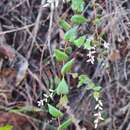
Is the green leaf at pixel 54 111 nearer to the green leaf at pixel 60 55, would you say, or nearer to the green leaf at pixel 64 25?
the green leaf at pixel 60 55

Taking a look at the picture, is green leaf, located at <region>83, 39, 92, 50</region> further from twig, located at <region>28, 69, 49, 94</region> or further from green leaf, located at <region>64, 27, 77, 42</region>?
twig, located at <region>28, 69, 49, 94</region>

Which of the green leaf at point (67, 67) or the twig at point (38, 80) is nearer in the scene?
the green leaf at point (67, 67)

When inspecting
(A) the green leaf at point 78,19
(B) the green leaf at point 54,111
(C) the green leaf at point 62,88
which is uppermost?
(A) the green leaf at point 78,19

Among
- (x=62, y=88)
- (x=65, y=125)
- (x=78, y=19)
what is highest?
(x=78, y=19)

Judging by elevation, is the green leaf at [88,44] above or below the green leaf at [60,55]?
above

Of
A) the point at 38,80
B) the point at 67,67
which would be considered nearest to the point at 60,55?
the point at 67,67

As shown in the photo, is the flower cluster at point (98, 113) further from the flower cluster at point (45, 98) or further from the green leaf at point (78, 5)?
the green leaf at point (78, 5)

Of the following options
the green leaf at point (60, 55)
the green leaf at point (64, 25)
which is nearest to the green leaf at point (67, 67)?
the green leaf at point (60, 55)

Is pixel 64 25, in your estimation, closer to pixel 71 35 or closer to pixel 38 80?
pixel 71 35
